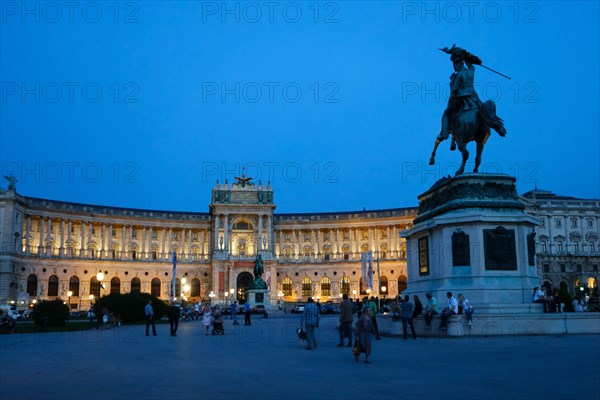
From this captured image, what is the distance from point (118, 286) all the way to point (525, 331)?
92382mm

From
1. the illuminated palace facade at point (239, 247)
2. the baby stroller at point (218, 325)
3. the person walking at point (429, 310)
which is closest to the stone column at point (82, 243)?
the illuminated palace facade at point (239, 247)

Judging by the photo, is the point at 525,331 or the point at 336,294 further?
the point at 336,294

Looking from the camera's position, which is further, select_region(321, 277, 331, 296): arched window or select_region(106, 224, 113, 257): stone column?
select_region(321, 277, 331, 296): arched window

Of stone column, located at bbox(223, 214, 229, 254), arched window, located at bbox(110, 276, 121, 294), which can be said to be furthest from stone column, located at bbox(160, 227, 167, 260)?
stone column, located at bbox(223, 214, 229, 254)

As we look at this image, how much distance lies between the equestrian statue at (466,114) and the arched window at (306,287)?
8830 centimetres

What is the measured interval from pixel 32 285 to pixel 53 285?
12.8 feet

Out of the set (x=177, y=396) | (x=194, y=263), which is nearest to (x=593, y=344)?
(x=177, y=396)

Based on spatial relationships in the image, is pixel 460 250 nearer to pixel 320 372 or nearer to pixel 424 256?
pixel 424 256

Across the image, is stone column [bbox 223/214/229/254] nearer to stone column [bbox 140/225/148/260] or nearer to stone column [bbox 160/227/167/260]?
stone column [bbox 160/227/167/260]

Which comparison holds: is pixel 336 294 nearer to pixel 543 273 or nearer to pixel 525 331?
pixel 543 273

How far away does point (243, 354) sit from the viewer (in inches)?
719

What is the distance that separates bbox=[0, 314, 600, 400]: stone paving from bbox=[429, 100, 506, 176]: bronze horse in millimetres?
8447

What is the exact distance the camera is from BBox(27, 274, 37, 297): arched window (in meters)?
89.6

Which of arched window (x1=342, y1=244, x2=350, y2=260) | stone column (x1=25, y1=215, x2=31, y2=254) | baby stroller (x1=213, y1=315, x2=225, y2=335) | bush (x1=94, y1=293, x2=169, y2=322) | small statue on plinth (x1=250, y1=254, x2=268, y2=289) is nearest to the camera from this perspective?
baby stroller (x1=213, y1=315, x2=225, y2=335)
